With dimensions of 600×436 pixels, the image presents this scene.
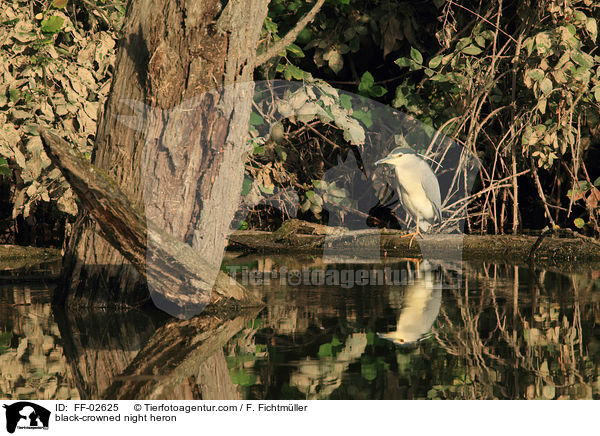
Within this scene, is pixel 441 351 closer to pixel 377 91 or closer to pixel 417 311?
pixel 417 311

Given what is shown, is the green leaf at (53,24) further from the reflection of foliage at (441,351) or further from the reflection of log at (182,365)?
the reflection of log at (182,365)

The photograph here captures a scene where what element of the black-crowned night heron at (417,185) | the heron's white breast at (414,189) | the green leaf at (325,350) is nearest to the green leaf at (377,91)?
the black-crowned night heron at (417,185)

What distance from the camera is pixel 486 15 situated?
21.5 feet

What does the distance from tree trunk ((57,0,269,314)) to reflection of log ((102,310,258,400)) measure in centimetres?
43

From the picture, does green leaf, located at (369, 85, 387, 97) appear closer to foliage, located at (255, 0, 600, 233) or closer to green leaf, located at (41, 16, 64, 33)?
foliage, located at (255, 0, 600, 233)

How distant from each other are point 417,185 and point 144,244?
3.46 metres

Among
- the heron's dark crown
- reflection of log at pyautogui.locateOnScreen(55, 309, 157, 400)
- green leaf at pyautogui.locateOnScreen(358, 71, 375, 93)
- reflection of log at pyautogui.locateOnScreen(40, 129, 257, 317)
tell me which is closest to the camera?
reflection of log at pyautogui.locateOnScreen(55, 309, 157, 400)

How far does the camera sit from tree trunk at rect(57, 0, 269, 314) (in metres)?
3.72

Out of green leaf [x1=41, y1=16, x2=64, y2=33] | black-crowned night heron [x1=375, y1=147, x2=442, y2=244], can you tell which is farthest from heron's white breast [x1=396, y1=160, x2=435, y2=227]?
green leaf [x1=41, y1=16, x2=64, y2=33]

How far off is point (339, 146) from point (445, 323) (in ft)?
12.4

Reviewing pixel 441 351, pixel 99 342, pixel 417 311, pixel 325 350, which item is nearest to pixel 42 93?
pixel 99 342

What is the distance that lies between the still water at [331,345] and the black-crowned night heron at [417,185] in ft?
5.81

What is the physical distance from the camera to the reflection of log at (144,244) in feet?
10.5
